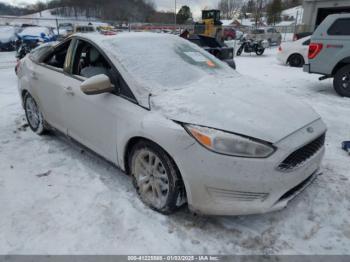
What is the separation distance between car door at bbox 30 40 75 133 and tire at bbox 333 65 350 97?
617 cm

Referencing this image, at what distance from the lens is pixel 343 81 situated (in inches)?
267

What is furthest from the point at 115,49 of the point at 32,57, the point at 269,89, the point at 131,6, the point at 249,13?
the point at 249,13

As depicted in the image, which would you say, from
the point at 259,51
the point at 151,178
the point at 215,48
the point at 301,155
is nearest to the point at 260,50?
the point at 259,51

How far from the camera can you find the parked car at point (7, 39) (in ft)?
57.4

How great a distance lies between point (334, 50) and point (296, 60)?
5664 mm

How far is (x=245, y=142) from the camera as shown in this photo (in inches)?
83.7

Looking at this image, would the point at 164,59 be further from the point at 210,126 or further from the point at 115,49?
the point at 210,126

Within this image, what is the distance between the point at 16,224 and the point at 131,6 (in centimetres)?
5393

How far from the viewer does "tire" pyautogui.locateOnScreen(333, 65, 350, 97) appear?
264 inches

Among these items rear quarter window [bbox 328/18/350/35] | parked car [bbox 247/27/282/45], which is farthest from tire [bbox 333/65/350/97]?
parked car [bbox 247/27/282/45]

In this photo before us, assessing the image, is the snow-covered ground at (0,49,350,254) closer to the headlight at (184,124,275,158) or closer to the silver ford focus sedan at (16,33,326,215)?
the silver ford focus sedan at (16,33,326,215)

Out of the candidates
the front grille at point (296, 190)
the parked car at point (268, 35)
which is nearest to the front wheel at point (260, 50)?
the parked car at point (268, 35)

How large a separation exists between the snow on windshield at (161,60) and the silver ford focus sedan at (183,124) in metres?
0.01

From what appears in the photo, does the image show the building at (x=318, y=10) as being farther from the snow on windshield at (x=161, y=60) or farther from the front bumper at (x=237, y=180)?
the front bumper at (x=237, y=180)
